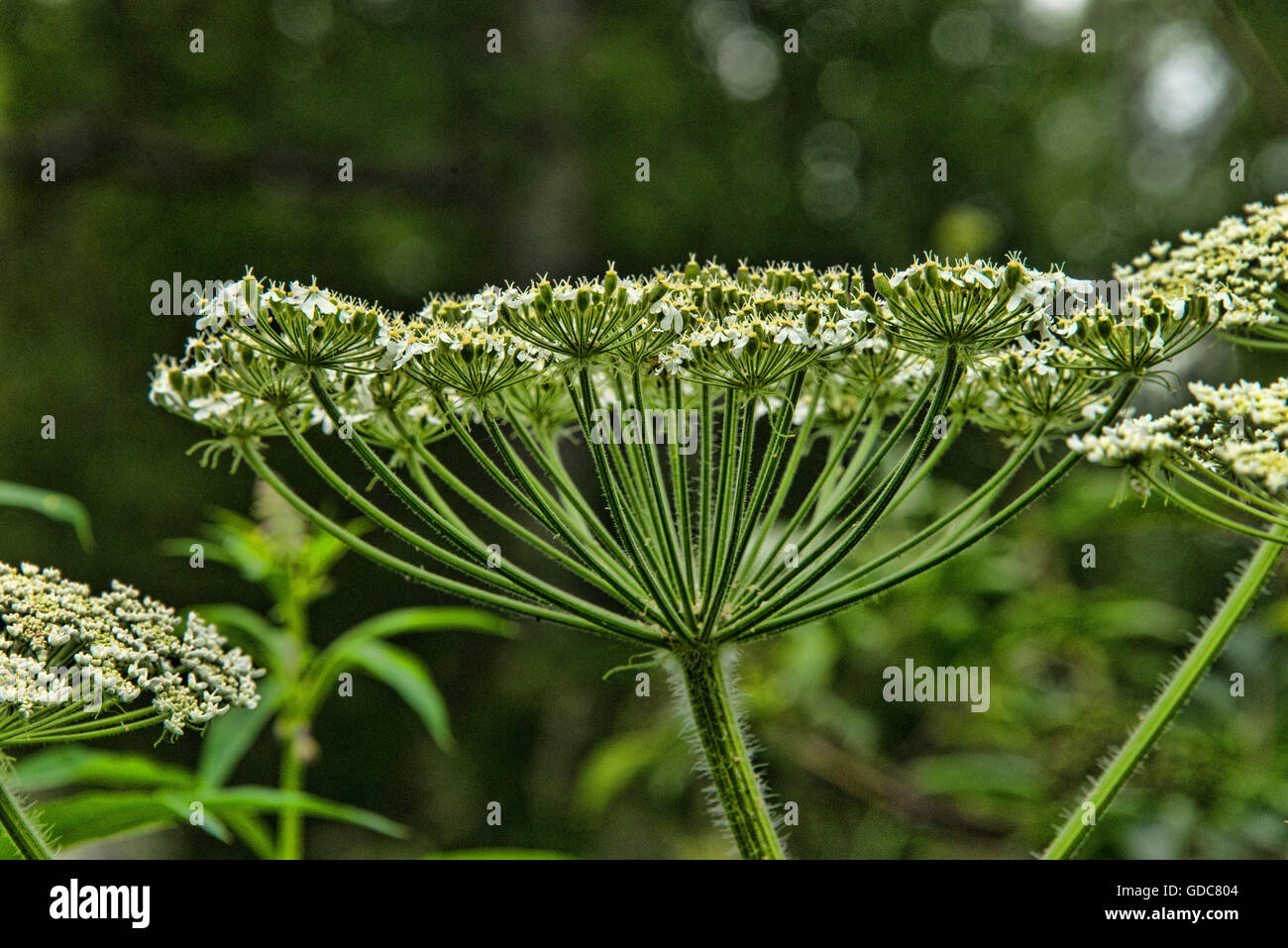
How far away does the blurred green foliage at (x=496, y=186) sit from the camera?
35.7 ft

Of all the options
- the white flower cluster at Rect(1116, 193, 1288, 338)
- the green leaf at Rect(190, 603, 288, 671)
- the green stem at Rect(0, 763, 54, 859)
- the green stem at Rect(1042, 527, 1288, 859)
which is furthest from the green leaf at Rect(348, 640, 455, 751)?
the white flower cluster at Rect(1116, 193, 1288, 338)

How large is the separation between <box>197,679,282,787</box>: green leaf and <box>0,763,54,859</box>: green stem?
1.08 m

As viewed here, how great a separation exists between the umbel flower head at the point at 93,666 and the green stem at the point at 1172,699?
4.47ft

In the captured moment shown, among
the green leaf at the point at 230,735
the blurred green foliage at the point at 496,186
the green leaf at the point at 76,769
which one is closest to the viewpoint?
the green leaf at the point at 76,769

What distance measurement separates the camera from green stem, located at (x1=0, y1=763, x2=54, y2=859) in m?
1.55

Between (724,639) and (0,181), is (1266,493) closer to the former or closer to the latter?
(724,639)

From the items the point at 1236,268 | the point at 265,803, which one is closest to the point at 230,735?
the point at 265,803

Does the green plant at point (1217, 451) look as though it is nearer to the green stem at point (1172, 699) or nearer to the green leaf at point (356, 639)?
the green stem at point (1172, 699)

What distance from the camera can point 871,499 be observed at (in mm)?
1742

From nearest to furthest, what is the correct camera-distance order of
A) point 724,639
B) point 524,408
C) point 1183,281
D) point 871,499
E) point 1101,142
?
point 871,499, point 724,639, point 1183,281, point 524,408, point 1101,142

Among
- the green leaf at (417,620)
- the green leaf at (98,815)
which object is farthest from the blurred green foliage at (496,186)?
the green leaf at (98,815)

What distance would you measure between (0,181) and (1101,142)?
1263cm

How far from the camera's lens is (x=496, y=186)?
1176 cm

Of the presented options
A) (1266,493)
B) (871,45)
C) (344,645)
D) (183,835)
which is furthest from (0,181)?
(1266,493)
